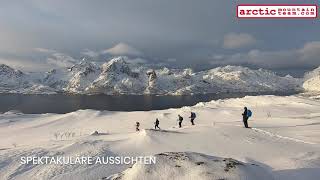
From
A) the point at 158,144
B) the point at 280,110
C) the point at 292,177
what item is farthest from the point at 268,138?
the point at 280,110

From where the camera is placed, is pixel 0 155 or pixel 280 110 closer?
pixel 0 155

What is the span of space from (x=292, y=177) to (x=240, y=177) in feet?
8.75

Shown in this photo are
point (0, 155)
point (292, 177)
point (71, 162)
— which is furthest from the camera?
Answer: point (0, 155)

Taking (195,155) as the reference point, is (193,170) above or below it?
below

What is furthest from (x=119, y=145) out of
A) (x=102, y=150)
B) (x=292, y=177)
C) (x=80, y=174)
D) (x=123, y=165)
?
(x=292, y=177)

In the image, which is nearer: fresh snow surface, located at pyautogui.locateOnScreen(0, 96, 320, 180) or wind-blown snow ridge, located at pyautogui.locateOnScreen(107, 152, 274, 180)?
wind-blown snow ridge, located at pyautogui.locateOnScreen(107, 152, 274, 180)

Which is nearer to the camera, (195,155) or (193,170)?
(193,170)

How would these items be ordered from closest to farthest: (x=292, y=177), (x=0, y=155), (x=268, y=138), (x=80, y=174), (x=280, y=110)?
(x=292, y=177), (x=80, y=174), (x=0, y=155), (x=268, y=138), (x=280, y=110)

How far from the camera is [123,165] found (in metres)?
14.0

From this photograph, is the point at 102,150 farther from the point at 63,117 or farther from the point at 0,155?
the point at 63,117

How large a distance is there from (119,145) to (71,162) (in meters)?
3.84

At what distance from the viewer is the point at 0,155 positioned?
15133 millimetres

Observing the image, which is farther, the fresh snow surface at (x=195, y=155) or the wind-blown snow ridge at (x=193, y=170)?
the fresh snow surface at (x=195, y=155)

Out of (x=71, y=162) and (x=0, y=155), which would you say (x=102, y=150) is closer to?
(x=71, y=162)
